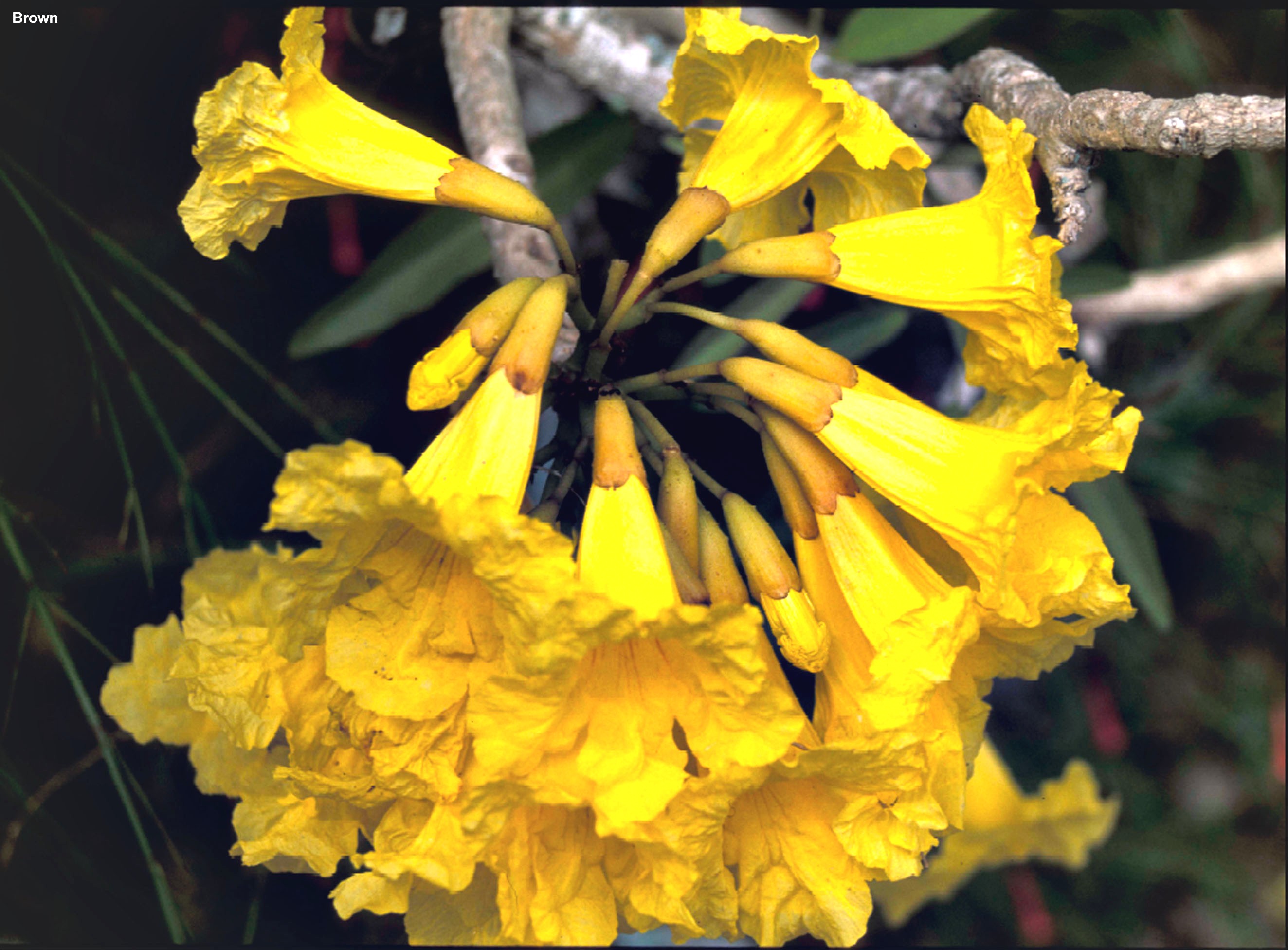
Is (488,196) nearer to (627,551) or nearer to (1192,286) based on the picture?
(627,551)

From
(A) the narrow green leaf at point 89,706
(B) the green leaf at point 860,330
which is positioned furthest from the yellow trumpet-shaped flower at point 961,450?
(A) the narrow green leaf at point 89,706

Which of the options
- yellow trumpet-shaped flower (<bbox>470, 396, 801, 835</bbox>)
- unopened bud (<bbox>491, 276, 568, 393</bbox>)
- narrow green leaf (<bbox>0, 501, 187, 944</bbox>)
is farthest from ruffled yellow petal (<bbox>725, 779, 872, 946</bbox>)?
narrow green leaf (<bbox>0, 501, 187, 944</bbox>)

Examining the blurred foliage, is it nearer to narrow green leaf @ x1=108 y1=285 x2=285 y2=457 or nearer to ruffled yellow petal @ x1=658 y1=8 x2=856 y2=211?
narrow green leaf @ x1=108 y1=285 x2=285 y2=457

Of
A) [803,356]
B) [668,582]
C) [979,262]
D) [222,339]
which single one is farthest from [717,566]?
[222,339]

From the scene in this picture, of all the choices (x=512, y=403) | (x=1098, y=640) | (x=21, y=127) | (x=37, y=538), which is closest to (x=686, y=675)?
(x=512, y=403)

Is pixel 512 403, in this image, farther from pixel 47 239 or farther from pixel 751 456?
pixel 47 239

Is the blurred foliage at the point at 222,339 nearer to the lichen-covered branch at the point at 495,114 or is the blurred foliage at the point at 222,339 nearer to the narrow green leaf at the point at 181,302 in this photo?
the narrow green leaf at the point at 181,302
